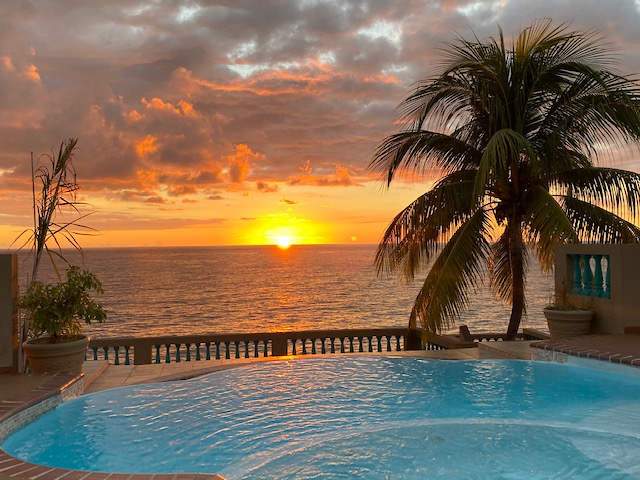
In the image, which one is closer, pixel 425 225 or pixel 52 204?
pixel 52 204

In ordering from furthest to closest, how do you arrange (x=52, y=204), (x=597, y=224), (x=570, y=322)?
(x=597, y=224)
(x=570, y=322)
(x=52, y=204)

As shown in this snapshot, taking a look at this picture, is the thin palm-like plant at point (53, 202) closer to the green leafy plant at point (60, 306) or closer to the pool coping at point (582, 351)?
the green leafy plant at point (60, 306)

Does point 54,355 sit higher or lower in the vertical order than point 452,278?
lower

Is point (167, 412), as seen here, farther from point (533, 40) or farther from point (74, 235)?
point (533, 40)

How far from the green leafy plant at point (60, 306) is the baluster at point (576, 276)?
9.43m

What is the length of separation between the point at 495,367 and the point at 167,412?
18.5 feet

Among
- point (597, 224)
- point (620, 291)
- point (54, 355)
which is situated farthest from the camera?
point (597, 224)

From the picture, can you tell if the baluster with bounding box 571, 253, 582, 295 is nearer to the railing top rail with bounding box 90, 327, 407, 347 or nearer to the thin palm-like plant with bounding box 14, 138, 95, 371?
the railing top rail with bounding box 90, 327, 407, 347

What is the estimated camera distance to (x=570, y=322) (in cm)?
1000

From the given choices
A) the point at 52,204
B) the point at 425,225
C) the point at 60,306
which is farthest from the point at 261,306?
the point at 60,306

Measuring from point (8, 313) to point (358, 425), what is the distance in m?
5.54

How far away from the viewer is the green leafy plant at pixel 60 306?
24.5 feet

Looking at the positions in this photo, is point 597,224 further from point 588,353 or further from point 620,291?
point 588,353

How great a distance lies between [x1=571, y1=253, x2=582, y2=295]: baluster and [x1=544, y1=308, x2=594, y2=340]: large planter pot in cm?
84
